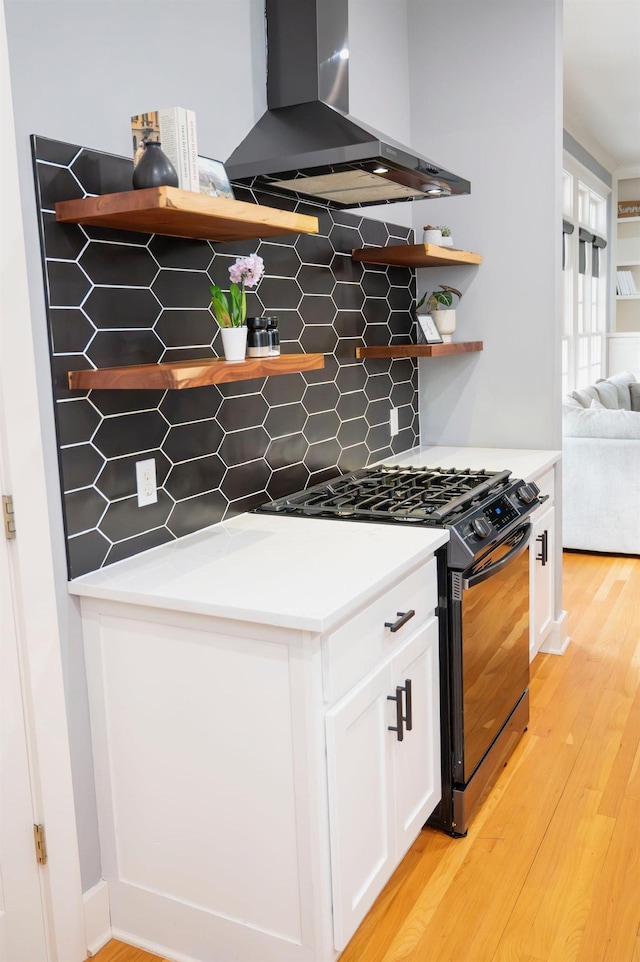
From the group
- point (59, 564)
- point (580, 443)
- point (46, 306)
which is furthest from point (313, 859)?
point (580, 443)

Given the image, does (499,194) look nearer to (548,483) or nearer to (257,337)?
(548,483)

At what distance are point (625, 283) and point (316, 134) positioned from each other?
7.09 meters

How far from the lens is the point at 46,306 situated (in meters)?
1.74

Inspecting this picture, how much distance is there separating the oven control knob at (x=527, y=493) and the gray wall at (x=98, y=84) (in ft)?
4.55

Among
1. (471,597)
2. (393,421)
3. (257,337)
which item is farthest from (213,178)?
(393,421)

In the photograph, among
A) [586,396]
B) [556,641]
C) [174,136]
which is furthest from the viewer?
[586,396]

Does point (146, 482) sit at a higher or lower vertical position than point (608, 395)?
higher

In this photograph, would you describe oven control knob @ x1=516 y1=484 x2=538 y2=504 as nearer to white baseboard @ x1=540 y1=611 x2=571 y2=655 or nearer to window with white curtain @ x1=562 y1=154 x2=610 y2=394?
white baseboard @ x1=540 y1=611 x2=571 y2=655

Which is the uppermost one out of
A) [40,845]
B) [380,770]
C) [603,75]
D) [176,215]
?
[603,75]

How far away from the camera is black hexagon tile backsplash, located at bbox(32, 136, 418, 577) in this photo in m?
1.82

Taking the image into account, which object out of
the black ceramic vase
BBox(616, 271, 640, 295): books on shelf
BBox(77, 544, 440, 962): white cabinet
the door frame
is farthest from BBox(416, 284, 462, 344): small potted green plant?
BBox(616, 271, 640, 295): books on shelf

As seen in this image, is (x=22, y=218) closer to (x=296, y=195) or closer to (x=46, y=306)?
(x=46, y=306)

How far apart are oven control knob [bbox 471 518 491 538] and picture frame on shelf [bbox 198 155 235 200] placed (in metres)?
1.08

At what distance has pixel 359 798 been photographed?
177 centimetres
